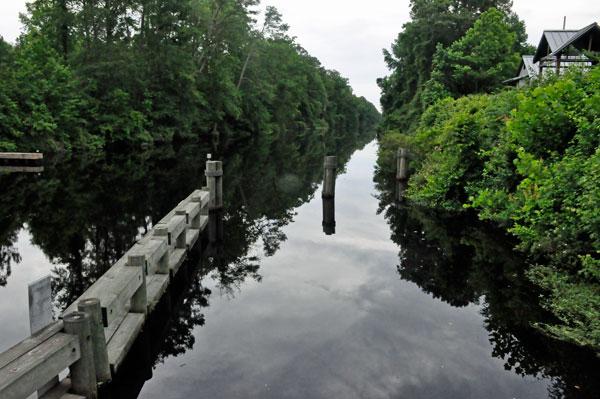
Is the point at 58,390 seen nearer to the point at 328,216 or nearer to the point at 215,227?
the point at 215,227

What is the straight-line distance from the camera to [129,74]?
36188mm

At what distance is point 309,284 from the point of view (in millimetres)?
8367

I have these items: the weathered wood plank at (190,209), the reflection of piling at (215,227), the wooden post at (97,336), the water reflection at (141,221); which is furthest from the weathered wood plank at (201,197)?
the wooden post at (97,336)

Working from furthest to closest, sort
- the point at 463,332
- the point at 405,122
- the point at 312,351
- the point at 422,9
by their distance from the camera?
the point at 422,9
the point at 405,122
the point at 463,332
the point at 312,351

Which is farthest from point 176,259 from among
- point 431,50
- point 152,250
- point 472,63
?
point 431,50

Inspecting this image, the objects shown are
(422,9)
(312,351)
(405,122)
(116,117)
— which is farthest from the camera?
(422,9)

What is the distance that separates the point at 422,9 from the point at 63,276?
1579 inches

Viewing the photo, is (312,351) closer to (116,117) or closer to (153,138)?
(116,117)

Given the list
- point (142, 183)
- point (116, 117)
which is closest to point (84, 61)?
point (116, 117)

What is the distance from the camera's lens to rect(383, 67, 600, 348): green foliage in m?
6.57

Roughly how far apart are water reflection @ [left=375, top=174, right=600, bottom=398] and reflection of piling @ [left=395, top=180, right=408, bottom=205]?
75.9 inches

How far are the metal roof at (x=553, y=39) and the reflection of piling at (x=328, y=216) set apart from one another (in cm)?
2309

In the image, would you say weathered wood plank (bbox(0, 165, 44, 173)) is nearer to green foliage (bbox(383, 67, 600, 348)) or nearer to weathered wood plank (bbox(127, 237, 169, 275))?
weathered wood plank (bbox(127, 237, 169, 275))

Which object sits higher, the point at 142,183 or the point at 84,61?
the point at 84,61
